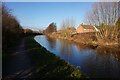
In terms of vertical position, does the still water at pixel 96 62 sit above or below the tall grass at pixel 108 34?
below

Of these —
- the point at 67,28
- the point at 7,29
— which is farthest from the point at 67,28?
the point at 7,29

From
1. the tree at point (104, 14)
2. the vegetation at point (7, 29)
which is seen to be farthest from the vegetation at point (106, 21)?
the vegetation at point (7, 29)

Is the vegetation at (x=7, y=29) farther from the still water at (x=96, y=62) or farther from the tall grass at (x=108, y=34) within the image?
the tall grass at (x=108, y=34)

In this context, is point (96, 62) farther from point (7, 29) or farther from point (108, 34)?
point (108, 34)

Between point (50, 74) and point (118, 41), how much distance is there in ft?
89.4

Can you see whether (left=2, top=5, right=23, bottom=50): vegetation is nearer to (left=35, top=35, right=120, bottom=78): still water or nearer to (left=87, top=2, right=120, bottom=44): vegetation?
(left=35, top=35, right=120, bottom=78): still water

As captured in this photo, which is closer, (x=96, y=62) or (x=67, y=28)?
(x=96, y=62)

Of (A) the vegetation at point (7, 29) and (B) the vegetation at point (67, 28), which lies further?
(B) the vegetation at point (67, 28)

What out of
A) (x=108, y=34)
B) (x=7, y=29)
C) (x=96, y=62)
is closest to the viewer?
(x=96, y=62)

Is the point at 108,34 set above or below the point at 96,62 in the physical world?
above

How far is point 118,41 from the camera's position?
35938 mm

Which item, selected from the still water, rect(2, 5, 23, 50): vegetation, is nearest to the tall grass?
the still water

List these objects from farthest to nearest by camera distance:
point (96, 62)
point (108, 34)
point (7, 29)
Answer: point (108, 34)
point (7, 29)
point (96, 62)

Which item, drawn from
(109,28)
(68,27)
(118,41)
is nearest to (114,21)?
(109,28)
